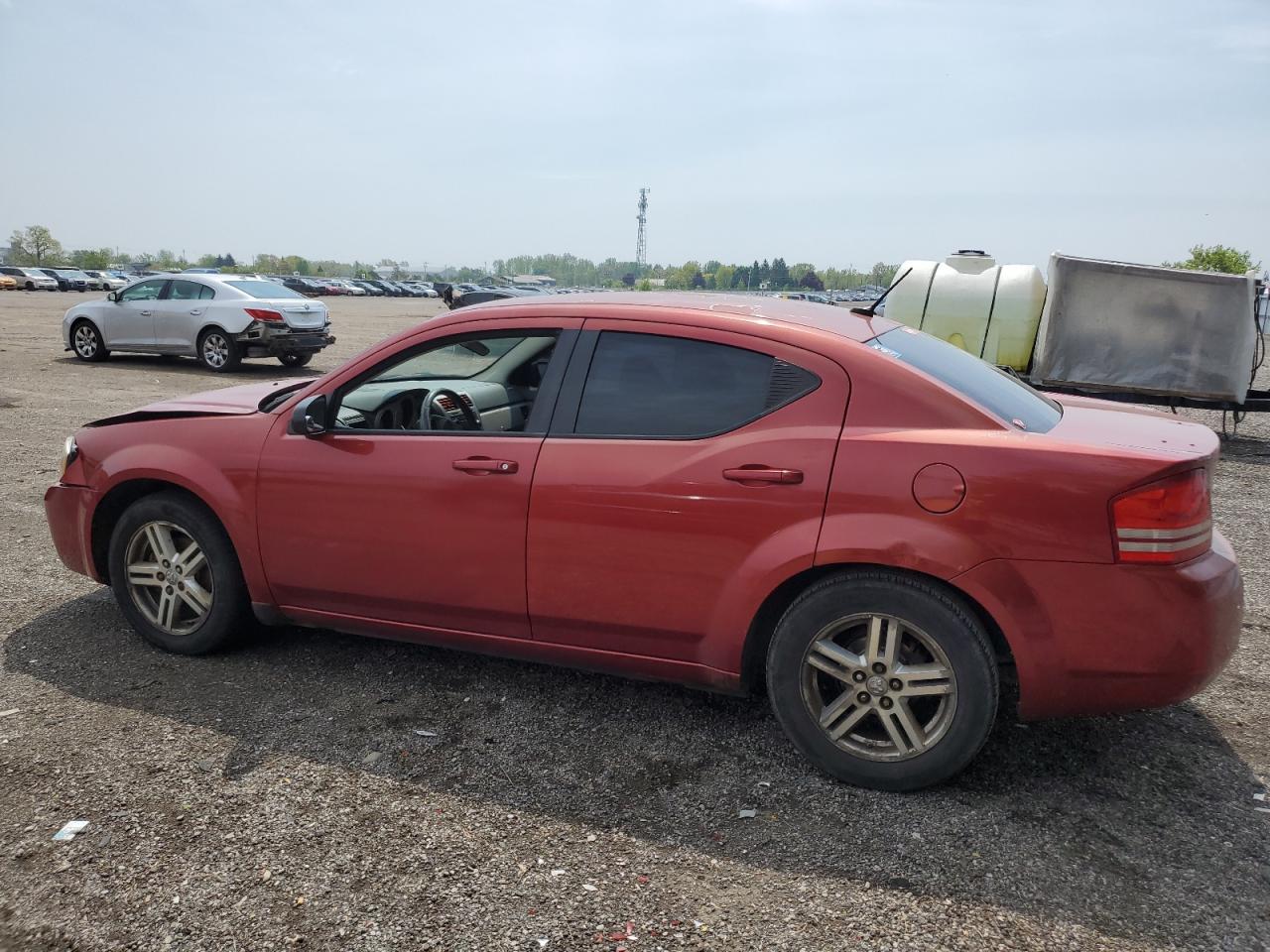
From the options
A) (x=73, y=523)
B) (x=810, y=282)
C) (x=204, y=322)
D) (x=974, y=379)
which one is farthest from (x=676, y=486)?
(x=810, y=282)

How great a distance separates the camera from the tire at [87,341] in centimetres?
1672

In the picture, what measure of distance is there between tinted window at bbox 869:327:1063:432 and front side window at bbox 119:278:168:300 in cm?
1603

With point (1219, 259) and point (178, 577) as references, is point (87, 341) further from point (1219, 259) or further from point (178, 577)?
point (1219, 259)

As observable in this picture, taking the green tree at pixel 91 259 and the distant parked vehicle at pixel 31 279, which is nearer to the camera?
the distant parked vehicle at pixel 31 279

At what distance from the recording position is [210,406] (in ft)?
14.1

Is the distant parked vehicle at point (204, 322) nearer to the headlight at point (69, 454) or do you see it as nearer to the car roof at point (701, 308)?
the headlight at point (69, 454)

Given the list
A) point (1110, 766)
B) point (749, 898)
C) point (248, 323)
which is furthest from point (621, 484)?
point (248, 323)

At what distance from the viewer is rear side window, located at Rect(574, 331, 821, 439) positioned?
3.27 metres

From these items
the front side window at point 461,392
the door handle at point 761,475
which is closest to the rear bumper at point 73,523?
the front side window at point 461,392

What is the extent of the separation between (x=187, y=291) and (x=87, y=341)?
87.4 inches

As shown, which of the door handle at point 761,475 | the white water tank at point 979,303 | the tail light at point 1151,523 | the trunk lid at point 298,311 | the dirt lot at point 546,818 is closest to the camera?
the dirt lot at point 546,818

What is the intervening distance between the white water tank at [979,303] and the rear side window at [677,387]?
9.72m

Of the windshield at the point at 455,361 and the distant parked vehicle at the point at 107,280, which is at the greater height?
the windshield at the point at 455,361

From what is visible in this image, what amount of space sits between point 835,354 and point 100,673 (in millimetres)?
3344
